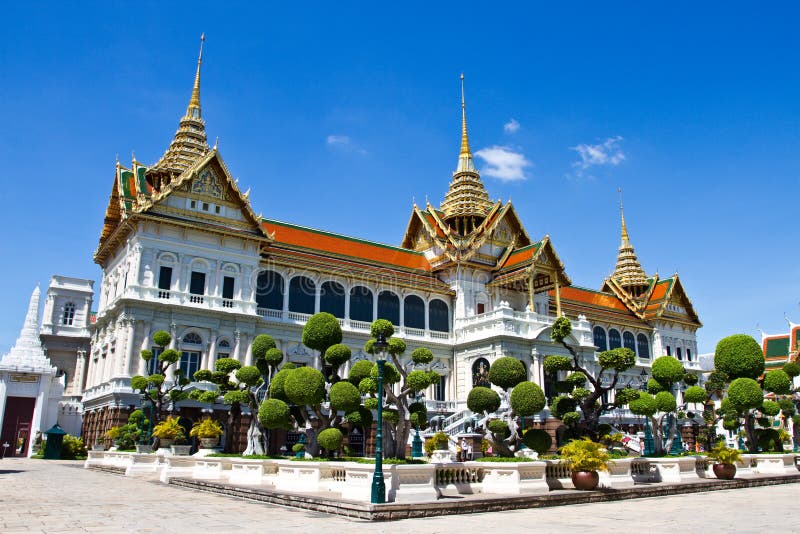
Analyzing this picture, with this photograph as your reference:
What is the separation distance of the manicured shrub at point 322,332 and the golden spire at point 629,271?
155 ft

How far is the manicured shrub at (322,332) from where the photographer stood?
20547 millimetres

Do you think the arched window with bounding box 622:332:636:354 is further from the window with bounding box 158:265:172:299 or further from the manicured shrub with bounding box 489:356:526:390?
the manicured shrub with bounding box 489:356:526:390

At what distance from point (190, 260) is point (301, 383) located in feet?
56.5

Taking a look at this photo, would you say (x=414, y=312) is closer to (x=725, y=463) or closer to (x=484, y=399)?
(x=725, y=463)

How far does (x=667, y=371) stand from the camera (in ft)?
79.3

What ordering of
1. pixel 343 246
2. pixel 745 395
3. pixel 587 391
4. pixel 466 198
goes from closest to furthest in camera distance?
pixel 587 391
pixel 745 395
pixel 343 246
pixel 466 198

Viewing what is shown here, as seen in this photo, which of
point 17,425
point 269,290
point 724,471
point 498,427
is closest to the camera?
point 498,427

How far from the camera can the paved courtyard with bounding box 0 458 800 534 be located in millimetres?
11750

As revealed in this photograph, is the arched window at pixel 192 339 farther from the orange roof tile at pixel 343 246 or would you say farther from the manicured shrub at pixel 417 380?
the manicured shrub at pixel 417 380

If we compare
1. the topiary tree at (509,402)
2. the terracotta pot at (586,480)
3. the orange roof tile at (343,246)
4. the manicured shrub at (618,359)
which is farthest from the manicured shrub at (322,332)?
the orange roof tile at (343,246)

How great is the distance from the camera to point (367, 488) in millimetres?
15062

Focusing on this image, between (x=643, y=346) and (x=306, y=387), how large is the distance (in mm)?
44120

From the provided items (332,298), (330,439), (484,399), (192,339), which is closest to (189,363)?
(192,339)

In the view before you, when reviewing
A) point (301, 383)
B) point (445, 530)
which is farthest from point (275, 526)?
point (301, 383)
